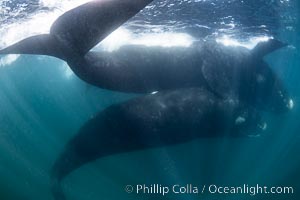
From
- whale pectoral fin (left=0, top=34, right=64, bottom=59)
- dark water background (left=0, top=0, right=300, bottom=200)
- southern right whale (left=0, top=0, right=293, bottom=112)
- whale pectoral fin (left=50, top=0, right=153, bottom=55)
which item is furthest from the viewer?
dark water background (left=0, top=0, right=300, bottom=200)

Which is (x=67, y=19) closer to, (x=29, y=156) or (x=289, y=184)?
(x=289, y=184)

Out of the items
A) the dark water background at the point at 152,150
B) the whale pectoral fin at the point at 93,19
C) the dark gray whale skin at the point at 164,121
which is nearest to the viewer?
the whale pectoral fin at the point at 93,19

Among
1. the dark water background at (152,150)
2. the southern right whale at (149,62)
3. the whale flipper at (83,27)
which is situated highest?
the whale flipper at (83,27)

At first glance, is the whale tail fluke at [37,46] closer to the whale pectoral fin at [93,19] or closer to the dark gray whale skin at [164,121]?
the whale pectoral fin at [93,19]

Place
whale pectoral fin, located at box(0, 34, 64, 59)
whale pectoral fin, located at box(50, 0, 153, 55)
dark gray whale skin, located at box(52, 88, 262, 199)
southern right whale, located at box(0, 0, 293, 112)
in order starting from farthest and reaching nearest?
dark gray whale skin, located at box(52, 88, 262, 199) → whale pectoral fin, located at box(0, 34, 64, 59) → southern right whale, located at box(0, 0, 293, 112) → whale pectoral fin, located at box(50, 0, 153, 55)

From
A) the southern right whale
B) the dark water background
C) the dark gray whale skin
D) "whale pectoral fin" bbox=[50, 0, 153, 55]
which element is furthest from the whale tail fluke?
the dark water background

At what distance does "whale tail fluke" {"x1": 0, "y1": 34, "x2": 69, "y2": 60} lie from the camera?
6543 millimetres

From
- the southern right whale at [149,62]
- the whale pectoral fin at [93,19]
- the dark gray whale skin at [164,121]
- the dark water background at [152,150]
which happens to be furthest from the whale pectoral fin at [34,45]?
the dark water background at [152,150]

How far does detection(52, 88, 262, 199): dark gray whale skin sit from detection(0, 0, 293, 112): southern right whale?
0.43m

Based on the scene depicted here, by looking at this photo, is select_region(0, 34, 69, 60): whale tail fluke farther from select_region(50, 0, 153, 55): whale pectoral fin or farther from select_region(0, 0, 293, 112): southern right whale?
select_region(50, 0, 153, 55): whale pectoral fin

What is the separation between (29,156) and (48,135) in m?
7.57

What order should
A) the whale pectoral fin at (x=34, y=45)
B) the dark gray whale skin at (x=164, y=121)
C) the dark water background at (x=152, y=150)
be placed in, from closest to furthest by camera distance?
the whale pectoral fin at (x=34, y=45) < the dark gray whale skin at (x=164, y=121) < the dark water background at (x=152, y=150)

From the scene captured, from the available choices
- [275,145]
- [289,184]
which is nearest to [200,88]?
[289,184]

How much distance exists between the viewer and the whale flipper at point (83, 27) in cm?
561
